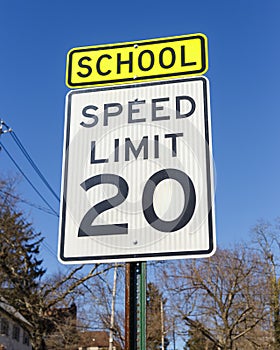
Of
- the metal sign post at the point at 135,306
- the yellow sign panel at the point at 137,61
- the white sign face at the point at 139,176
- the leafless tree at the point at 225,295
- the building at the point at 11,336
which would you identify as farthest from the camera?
the building at the point at 11,336

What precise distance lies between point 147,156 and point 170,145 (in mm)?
94

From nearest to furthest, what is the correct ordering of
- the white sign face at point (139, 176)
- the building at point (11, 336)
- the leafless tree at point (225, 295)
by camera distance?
the white sign face at point (139, 176), the leafless tree at point (225, 295), the building at point (11, 336)

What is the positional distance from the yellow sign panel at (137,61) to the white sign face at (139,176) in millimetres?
57

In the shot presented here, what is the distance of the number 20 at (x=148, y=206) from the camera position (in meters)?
1.88

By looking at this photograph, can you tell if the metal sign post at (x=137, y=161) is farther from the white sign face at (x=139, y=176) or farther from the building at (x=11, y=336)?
the building at (x=11, y=336)

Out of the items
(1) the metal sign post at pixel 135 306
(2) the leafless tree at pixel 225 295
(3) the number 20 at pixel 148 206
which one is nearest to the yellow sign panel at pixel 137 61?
(3) the number 20 at pixel 148 206

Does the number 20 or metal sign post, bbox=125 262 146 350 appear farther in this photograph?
metal sign post, bbox=125 262 146 350

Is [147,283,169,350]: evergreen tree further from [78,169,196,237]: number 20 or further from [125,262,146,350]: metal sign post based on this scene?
[78,169,196,237]: number 20

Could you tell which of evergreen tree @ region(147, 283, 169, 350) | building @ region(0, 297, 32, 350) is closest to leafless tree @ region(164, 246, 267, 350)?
evergreen tree @ region(147, 283, 169, 350)

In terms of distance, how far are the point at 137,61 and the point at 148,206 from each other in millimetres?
651

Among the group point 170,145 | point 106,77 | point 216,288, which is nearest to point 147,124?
point 170,145

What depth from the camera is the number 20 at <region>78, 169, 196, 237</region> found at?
1876 mm

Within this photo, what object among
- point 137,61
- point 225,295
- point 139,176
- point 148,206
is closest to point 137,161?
point 139,176

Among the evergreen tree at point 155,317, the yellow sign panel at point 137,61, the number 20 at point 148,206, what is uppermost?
the evergreen tree at point 155,317
